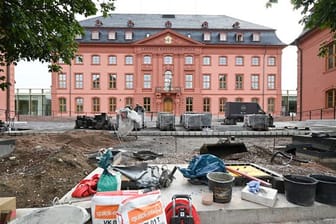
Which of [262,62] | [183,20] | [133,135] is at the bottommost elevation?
[133,135]

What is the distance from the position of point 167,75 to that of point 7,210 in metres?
36.2

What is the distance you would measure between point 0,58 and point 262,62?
36686 mm

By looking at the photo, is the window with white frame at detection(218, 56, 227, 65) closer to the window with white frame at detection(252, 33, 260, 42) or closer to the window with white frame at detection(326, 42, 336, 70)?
the window with white frame at detection(252, 33, 260, 42)

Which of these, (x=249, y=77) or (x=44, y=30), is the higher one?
(x=249, y=77)

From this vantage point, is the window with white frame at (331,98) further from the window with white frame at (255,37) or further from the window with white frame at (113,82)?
the window with white frame at (113,82)

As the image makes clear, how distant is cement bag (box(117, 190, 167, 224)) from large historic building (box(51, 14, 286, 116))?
3519 cm

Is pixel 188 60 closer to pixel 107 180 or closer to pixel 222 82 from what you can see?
pixel 222 82

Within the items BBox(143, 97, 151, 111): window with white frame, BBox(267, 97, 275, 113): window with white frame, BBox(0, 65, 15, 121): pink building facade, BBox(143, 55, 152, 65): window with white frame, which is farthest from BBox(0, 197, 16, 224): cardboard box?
BBox(267, 97, 275, 113): window with white frame

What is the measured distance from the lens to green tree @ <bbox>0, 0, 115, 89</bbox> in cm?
611

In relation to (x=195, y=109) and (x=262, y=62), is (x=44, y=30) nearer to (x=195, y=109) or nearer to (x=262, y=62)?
(x=195, y=109)

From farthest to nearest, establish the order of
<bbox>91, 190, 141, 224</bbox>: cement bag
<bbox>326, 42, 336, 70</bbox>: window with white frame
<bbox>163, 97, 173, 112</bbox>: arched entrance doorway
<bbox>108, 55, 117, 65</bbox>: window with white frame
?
<bbox>163, 97, 173, 112</bbox>: arched entrance doorway, <bbox>108, 55, 117, 65</bbox>: window with white frame, <bbox>326, 42, 336, 70</bbox>: window with white frame, <bbox>91, 190, 141, 224</bbox>: cement bag

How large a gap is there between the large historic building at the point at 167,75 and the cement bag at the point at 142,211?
115 feet

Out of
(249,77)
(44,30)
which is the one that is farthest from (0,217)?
(249,77)

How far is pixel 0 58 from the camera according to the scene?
311 inches
